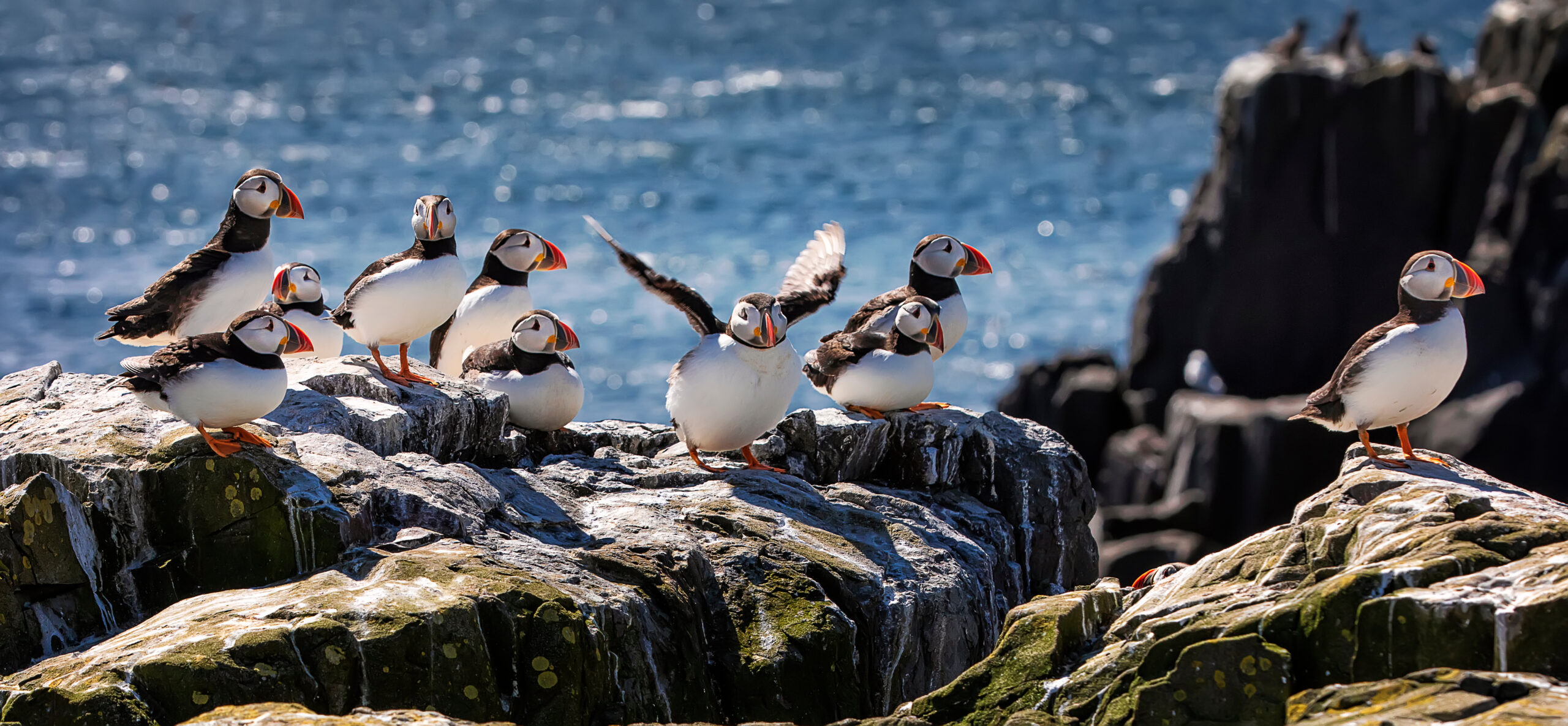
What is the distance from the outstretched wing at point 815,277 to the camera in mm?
10141

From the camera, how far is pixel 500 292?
33.8 ft

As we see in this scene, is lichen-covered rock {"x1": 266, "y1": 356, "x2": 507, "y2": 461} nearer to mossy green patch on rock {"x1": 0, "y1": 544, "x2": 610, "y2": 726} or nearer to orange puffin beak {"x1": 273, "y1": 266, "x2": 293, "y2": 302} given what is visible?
orange puffin beak {"x1": 273, "y1": 266, "x2": 293, "y2": 302}

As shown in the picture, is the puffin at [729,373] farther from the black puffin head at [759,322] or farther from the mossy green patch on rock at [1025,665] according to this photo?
the mossy green patch on rock at [1025,665]

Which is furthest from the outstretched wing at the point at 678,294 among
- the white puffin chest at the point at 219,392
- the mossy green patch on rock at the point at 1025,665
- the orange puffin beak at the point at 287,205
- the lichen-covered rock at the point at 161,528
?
the mossy green patch on rock at the point at 1025,665

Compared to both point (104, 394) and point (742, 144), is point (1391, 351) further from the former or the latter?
point (742, 144)

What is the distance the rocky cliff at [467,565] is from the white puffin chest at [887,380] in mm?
183

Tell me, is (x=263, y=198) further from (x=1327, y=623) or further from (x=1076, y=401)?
(x=1076, y=401)

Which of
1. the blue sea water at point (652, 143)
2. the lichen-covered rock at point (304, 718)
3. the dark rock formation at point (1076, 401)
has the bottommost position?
the dark rock formation at point (1076, 401)

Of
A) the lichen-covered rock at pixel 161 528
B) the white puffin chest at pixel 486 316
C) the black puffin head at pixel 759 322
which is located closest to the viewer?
the lichen-covered rock at pixel 161 528

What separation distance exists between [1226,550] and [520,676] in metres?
3.10

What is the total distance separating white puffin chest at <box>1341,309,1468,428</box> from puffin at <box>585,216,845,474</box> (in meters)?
3.00

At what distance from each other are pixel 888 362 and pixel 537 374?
211 centimetres

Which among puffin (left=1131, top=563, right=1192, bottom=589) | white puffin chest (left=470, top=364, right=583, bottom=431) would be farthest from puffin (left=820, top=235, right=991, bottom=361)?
puffin (left=1131, top=563, right=1192, bottom=589)

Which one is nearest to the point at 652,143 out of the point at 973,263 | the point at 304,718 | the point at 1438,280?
the point at 973,263
